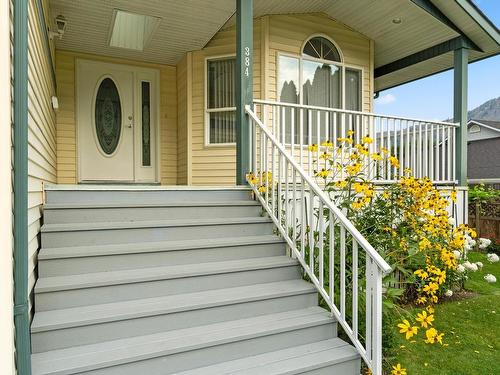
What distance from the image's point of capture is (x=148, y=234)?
9.82 ft

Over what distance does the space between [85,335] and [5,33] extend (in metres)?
1.61

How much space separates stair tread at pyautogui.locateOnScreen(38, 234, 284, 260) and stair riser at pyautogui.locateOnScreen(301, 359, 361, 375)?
1.15 metres

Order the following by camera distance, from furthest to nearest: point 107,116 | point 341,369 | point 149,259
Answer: point 107,116 < point 149,259 < point 341,369

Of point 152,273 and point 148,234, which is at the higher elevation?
point 148,234

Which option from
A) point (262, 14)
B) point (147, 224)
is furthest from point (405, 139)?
point (147, 224)

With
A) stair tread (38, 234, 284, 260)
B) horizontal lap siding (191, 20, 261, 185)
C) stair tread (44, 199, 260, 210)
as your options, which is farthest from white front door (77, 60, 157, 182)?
stair tread (38, 234, 284, 260)

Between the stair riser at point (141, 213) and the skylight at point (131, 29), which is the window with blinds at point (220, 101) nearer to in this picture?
the skylight at point (131, 29)

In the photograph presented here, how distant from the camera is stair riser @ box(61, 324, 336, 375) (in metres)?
2.08

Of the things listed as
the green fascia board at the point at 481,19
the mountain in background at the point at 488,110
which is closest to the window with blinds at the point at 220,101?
the green fascia board at the point at 481,19

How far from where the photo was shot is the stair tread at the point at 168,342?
1987 millimetres

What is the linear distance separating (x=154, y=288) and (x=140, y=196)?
3.36 feet

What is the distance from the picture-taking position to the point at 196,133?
18.9 ft

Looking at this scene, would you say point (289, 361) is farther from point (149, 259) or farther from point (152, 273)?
point (149, 259)

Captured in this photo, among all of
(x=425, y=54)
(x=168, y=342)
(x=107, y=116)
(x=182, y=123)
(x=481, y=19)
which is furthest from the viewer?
(x=425, y=54)
